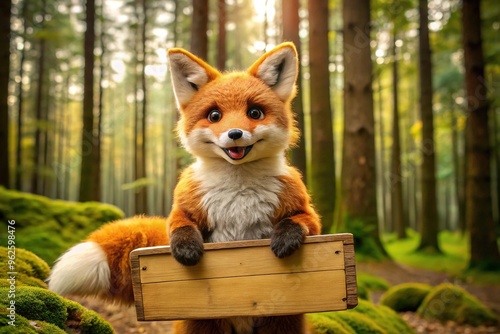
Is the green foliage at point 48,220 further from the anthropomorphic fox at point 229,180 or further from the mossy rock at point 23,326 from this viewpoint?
the mossy rock at point 23,326

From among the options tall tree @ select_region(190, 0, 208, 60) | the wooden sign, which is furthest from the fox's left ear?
tall tree @ select_region(190, 0, 208, 60)

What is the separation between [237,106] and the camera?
8.23 feet

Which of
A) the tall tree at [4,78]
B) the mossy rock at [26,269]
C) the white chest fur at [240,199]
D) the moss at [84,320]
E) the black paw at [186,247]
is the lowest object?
→ the moss at [84,320]

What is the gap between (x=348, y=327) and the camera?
163 inches

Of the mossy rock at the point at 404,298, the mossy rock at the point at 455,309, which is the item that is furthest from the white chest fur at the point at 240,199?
the mossy rock at the point at 404,298

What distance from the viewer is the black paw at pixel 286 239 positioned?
2275 mm

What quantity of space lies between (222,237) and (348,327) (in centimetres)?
225

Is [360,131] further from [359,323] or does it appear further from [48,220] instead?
[48,220]

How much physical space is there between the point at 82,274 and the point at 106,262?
16 cm

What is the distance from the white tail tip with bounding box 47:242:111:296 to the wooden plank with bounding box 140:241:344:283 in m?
0.66

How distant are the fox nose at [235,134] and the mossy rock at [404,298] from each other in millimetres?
5446

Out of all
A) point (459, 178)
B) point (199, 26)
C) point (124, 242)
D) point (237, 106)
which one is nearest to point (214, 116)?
point (237, 106)

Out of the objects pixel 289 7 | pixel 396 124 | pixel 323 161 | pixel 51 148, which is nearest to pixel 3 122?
pixel 289 7

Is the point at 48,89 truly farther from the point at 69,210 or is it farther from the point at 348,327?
the point at 348,327
